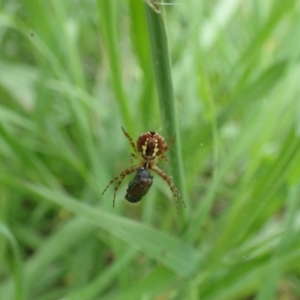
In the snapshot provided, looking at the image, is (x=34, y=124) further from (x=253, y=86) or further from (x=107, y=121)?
(x=253, y=86)

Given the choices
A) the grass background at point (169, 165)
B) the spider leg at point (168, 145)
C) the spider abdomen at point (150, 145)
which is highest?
the spider leg at point (168, 145)

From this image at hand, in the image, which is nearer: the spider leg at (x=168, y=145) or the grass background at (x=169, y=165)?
the spider leg at (x=168, y=145)

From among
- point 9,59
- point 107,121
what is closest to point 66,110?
A: point 107,121

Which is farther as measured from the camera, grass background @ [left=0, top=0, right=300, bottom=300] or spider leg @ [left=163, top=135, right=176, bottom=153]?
grass background @ [left=0, top=0, right=300, bottom=300]

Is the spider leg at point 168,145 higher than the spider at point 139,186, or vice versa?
the spider leg at point 168,145

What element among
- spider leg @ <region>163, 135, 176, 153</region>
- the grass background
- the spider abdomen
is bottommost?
the grass background

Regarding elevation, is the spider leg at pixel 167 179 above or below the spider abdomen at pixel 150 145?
below
